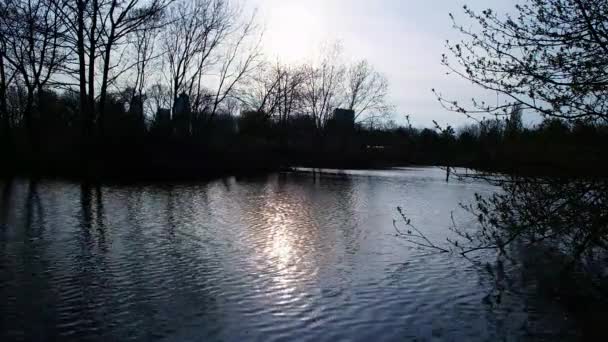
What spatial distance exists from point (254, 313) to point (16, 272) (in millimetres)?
3969

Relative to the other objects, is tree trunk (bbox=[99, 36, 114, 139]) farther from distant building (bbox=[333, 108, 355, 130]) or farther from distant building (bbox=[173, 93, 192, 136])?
distant building (bbox=[333, 108, 355, 130])

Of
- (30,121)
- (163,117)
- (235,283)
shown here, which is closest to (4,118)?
(30,121)

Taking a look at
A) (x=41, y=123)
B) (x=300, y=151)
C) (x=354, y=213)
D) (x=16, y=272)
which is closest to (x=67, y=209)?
(x=16, y=272)

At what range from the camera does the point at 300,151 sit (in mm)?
62125

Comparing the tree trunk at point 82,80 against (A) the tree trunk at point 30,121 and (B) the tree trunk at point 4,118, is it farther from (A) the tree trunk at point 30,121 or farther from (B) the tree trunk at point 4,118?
(B) the tree trunk at point 4,118

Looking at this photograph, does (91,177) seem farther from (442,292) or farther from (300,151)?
(300,151)

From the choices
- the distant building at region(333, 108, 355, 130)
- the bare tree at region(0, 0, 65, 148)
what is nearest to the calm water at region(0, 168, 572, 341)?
the bare tree at region(0, 0, 65, 148)

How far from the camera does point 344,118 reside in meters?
71.9

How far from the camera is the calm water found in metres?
6.00

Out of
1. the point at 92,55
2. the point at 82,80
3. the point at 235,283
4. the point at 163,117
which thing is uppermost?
the point at 92,55

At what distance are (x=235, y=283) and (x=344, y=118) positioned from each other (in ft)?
213

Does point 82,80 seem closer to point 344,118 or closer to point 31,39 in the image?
point 31,39

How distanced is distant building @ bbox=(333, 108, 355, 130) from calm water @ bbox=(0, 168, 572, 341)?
5648 cm

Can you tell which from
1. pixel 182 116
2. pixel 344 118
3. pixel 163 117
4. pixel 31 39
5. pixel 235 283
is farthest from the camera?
pixel 344 118
